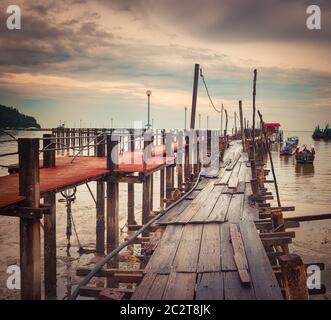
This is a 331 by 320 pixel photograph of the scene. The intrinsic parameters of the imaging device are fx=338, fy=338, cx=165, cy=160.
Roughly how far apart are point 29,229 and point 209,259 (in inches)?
127

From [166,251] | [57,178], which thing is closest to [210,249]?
[166,251]

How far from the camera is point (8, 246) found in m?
14.1

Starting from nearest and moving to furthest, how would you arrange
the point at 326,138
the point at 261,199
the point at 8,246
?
the point at 261,199, the point at 8,246, the point at 326,138

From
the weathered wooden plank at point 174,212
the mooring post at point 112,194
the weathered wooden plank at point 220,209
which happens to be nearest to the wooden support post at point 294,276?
the weathered wooden plank at point 220,209

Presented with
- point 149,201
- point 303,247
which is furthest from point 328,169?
point 149,201

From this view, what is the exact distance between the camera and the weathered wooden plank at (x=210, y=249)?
5.03 metres

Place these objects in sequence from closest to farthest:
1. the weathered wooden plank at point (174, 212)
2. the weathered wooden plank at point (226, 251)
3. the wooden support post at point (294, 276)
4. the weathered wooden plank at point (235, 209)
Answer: the wooden support post at point (294, 276) → the weathered wooden plank at point (226, 251) → the weathered wooden plank at point (174, 212) → the weathered wooden plank at point (235, 209)

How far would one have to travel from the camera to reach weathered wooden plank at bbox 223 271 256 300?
4.14 metres

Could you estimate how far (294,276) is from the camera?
386 centimetres

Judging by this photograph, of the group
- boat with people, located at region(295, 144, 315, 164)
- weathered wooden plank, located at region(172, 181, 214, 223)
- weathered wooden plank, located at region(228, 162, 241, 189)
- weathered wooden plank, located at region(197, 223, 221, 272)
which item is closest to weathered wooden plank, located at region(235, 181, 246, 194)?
weathered wooden plank, located at region(228, 162, 241, 189)

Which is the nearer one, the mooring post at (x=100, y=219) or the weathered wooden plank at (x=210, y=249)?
the weathered wooden plank at (x=210, y=249)

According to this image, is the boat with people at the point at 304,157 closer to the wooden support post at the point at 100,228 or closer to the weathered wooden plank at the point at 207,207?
the weathered wooden plank at the point at 207,207
